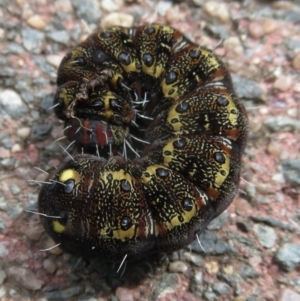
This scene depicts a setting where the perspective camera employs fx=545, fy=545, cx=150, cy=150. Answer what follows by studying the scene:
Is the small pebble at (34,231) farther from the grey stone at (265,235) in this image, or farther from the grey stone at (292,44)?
the grey stone at (292,44)

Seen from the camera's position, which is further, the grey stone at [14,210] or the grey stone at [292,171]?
the grey stone at [292,171]

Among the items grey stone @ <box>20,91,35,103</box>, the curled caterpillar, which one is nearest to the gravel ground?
grey stone @ <box>20,91,35,103</box>

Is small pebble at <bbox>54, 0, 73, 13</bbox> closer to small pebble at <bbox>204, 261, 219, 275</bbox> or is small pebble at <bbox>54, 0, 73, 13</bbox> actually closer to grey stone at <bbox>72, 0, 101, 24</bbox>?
grey stone at <bbox>72, 0, 101, 24</bbox>

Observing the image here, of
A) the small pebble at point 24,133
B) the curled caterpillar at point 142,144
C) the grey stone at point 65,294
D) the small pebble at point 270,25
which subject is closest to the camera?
the curled caterpillar at point 142,144

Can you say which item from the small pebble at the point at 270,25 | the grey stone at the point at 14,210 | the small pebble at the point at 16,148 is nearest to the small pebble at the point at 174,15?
the small pebble at the point at 270,25

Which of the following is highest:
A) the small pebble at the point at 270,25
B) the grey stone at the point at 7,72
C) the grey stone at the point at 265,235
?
the small pebble at the point at 270,25

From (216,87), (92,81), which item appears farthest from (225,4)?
(92,81)

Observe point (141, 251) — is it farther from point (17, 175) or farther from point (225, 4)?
point (225, 4)
